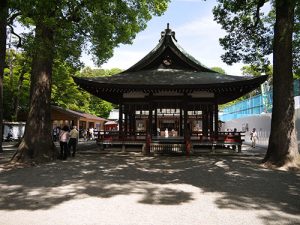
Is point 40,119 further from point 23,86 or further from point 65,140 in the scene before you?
point 23,86

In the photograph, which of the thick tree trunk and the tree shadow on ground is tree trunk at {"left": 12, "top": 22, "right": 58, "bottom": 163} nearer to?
the tree shadow on ground

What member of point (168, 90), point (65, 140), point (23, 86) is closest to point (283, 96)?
point (168, 90)

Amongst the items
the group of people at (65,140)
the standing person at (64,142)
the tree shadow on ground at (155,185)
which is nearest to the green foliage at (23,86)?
the group of people at (65,140)

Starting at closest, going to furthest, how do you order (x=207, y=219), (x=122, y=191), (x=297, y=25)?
(x=207, y=219)
(x=122, y=191)
(x=297, y=25)

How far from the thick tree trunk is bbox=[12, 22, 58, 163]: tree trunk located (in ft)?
32.4

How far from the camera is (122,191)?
8367 mm

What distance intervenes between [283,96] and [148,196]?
861 cm

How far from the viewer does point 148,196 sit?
7766 mm

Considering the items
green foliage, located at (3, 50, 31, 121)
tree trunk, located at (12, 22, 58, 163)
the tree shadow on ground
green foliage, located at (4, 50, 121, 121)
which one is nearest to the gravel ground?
the tree shadow on ground

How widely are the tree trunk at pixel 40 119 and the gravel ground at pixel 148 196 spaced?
196cm

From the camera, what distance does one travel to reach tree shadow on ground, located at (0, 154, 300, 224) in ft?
23.6

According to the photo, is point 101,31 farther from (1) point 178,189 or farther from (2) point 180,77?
(1) point 178,189

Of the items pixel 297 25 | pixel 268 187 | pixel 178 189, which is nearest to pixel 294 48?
pixel 297 25

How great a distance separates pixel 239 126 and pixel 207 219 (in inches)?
1392
